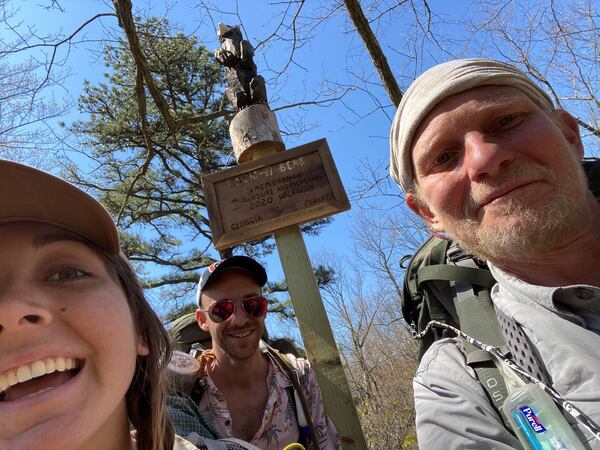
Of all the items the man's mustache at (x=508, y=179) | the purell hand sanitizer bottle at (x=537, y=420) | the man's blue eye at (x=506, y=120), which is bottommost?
the purell hand sanitizer bottle at (x=537, y=420)

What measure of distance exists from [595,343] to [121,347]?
4.24 feet

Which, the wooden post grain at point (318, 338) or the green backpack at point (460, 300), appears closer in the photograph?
the green backpack at point (460, 300)

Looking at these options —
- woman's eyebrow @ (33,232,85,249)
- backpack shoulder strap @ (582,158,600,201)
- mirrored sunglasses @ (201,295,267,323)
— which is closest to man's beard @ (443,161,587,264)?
backpack shoulder strap @ (582,158,600,201)

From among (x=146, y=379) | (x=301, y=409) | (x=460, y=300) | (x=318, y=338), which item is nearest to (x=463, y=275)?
(x=460, y=300)

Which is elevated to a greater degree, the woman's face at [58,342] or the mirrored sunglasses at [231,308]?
the mirrored sunglasses at [231,308]

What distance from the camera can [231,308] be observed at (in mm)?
2557

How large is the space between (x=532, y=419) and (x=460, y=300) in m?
0.50

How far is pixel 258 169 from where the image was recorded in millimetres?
2557

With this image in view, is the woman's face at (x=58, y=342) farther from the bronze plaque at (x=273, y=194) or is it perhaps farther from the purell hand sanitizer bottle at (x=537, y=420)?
the bronze plaque at (x=273, y=194)

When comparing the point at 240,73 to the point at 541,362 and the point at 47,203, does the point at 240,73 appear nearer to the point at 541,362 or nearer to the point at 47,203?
the point at 47,203

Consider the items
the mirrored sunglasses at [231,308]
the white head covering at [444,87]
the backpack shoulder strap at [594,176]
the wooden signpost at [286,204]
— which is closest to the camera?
the white head covering at [444,87]

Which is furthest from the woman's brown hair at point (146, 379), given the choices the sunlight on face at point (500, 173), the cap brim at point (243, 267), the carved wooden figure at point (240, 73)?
the carved wooden figure at point (240, 73)

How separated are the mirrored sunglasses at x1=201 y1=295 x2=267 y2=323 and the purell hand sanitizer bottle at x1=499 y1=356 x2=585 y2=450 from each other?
5.99 feet

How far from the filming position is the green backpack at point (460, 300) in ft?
3.63
